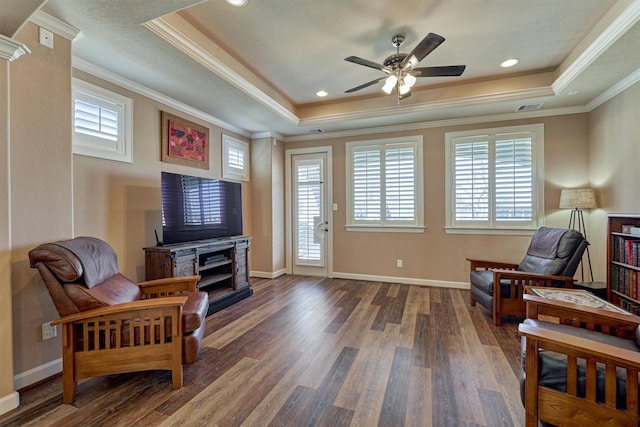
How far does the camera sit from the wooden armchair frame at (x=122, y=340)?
1813 mm

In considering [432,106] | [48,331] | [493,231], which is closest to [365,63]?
[432,106]

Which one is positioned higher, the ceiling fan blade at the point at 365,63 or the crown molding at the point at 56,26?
the crown molding at the point at 56,26

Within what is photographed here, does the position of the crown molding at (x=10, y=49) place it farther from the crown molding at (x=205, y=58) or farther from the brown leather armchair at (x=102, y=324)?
the brown leather armchair at (x=102, y=324)

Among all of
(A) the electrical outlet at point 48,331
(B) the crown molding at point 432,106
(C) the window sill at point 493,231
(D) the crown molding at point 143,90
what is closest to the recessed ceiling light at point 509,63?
(B) the crown molding at point 432,106

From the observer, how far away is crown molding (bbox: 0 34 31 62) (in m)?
1.66

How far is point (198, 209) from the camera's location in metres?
3.45

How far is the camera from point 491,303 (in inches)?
119

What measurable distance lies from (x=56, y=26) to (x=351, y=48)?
96.0 inches

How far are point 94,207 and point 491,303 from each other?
423cm

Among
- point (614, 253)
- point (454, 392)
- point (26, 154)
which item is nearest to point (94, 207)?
point (26, 154)

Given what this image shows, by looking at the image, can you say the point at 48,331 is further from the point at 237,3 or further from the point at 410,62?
the point at 410,62

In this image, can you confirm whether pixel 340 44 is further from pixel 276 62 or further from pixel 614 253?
pixel 614 253

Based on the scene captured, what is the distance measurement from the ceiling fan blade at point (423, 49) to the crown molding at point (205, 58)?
1.74 metres

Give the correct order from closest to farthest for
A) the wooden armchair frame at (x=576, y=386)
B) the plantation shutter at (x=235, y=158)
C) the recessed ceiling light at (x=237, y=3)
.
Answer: the wooden armchair frame at (x=576, y=386), the recessed ceiling light at (x=237, y=3), the plantation shutter at (x=235, y=158)
